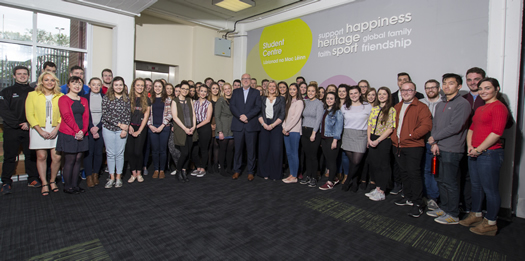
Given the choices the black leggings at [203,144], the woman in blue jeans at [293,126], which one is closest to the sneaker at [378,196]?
the woman in blue jeans at [293,126]

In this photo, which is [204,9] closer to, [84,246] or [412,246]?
[84,246]

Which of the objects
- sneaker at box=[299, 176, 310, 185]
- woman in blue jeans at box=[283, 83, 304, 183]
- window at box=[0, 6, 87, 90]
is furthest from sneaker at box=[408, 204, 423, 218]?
window at box=[0, 6, 87, 90]

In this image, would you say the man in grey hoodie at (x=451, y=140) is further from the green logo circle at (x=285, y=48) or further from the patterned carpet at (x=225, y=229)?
the green logo circle at (x=285, y=48)

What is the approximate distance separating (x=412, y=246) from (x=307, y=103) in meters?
2.54

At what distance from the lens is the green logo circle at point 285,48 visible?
21.8 ft

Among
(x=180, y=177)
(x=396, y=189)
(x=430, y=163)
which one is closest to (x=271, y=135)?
(x=180, y=177)

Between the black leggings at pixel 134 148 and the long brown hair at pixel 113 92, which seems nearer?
the long brown hair at pixel 113 92

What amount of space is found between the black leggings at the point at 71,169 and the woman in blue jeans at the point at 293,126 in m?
2.93

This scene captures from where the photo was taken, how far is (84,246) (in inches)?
90.7

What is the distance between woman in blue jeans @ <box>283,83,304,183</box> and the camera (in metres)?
4.41

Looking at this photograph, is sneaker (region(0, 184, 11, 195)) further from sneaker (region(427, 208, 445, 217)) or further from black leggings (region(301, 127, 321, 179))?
sneaker (region(427, 208, 445, 217))

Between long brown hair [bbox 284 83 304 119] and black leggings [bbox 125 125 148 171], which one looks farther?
long brown hair [bbox 284 83 304 119]

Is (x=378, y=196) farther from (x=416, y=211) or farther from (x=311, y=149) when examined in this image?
(x=311, y=149)

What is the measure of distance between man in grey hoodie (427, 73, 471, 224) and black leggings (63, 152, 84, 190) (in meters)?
4.40
